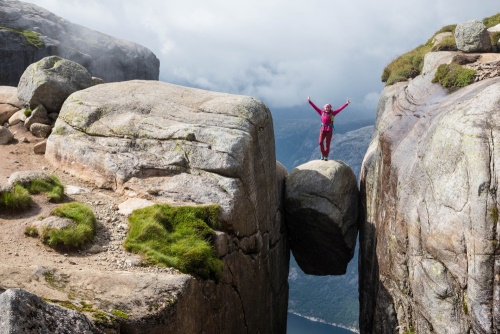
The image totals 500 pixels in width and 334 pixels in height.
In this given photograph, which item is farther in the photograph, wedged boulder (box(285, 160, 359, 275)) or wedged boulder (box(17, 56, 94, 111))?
wedged boulder (box(285, 160, 359, 275))

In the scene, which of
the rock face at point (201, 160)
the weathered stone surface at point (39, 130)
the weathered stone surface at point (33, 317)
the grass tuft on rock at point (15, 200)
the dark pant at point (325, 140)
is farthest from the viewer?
the dark pant at point (325, 140)

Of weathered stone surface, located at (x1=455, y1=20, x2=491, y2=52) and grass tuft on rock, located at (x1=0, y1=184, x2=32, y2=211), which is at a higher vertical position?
weathered stone surface, located at (x1=455, y1=20, x2=491, y2=52)

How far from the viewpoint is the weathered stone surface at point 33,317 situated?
287 inches

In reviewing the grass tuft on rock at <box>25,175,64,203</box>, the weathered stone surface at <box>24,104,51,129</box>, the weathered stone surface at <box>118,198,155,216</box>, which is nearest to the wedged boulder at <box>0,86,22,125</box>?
the weathered stone surface at <box>24,104,51,129</box>

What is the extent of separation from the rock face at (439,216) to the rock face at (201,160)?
5.97m

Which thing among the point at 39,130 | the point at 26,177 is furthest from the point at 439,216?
the point at 39,130

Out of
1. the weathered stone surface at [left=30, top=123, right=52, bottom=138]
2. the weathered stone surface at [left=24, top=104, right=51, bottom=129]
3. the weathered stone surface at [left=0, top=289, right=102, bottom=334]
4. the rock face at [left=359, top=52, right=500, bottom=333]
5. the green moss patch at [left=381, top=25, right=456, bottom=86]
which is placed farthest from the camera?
the green moss patch at [left=381, top=25, right=456, bottom=86]

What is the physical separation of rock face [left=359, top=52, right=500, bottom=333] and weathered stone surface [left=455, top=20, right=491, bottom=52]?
558 centimetres

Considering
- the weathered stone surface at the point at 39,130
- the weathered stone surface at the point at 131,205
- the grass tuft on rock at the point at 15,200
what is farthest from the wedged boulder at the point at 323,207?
the grass tuft on rock at the point at 15,200

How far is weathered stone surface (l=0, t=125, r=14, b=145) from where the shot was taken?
25266 millimetres

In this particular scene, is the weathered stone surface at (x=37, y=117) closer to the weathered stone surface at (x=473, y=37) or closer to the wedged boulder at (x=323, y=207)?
the wedged boulder at (x=323, y=207)

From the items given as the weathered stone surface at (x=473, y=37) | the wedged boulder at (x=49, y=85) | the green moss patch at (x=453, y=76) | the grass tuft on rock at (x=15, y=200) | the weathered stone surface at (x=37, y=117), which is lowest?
the grass tuft on rock at (x=15, y=200)

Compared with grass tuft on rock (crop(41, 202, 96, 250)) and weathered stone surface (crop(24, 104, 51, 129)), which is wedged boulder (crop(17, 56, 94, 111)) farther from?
grass tuft on rock (crop(41, 202, 96, 250))

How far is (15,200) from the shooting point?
55.8ft
